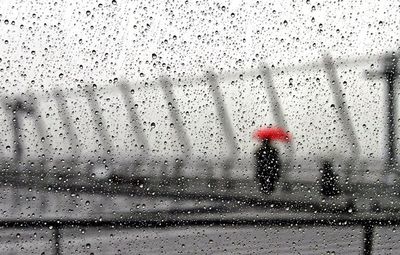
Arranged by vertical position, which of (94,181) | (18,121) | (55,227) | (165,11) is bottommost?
(55,227)

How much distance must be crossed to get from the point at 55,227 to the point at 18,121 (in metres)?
0.27

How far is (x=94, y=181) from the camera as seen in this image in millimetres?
1319

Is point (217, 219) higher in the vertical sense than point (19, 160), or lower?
lower

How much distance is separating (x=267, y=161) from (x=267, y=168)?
0.06 ft

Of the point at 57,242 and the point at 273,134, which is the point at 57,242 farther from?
the point at 273,134

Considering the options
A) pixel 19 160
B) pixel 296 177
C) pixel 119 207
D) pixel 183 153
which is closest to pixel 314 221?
pixel 296 177

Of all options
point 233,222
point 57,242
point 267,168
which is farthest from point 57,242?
point 267,168

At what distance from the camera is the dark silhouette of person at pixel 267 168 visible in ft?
4.38

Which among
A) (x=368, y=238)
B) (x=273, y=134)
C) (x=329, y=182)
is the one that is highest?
(x=273, y=134)

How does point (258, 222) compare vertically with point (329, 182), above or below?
below

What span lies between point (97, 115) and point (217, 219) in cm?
40

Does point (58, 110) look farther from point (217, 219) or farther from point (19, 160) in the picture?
point (217, 219)

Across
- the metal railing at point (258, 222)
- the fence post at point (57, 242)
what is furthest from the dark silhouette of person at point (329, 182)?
the fence post at point (57, 242)

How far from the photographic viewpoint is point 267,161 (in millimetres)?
1342
